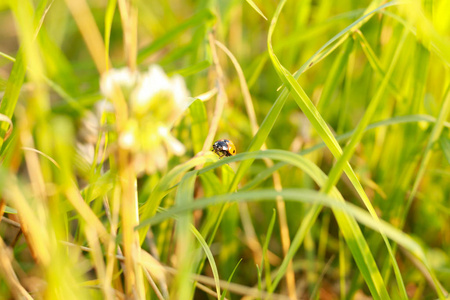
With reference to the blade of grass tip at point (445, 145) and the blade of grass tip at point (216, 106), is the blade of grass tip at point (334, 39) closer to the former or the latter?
the blade of grass tip at point (216, 106)

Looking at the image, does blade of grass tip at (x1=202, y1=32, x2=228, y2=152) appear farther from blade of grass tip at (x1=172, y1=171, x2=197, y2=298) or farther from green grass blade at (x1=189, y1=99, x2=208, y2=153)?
blade of grass tip at (x1=172, y1=171, x2=197, y2=298)

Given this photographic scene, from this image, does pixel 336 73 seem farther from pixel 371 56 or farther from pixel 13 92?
pixel 13 92

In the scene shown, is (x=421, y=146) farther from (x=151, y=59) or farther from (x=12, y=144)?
(x=151, y=59)

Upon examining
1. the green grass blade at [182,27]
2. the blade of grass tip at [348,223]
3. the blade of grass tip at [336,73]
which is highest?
the green grass blade at [182,27]

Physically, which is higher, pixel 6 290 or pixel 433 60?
pixel 433 60

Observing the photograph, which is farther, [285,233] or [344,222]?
[285,233]

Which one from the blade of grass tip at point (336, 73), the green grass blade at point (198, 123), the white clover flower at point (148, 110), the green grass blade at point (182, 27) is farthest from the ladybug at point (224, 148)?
the white clover flower at point (148, 110)

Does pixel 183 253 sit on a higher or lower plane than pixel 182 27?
lower

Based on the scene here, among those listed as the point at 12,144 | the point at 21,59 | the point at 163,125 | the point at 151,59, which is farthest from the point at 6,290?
the point at 151,59

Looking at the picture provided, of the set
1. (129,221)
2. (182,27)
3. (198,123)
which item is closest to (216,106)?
(198,123)
